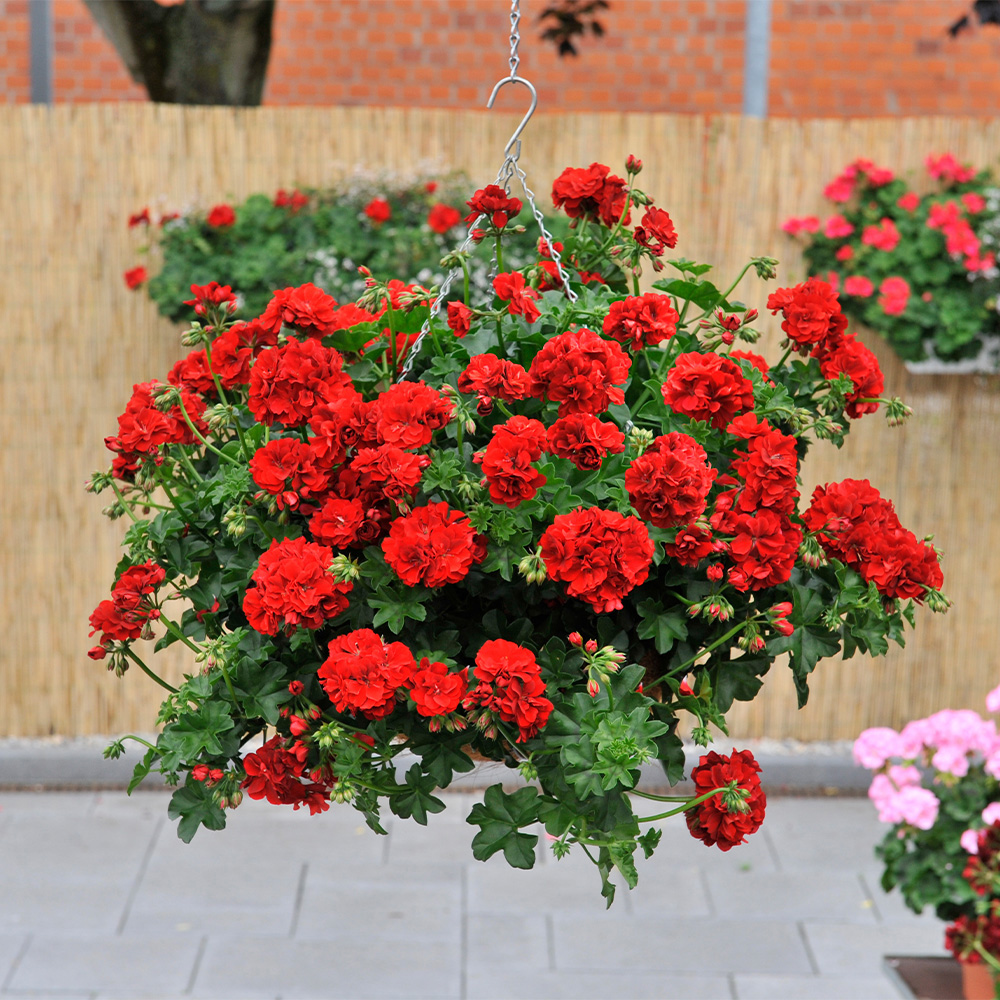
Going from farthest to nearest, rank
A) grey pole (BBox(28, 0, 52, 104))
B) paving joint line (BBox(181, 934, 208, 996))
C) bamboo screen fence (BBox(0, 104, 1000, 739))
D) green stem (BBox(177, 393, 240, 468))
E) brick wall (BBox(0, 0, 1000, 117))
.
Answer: brick wall (BBox(0, 0, 1000, 117)) < grey pole (BBox(28, 0, 52, 104)) < bamboo screen fence (BBox(0, 104, 1000, 739)) < paving joint line (BBox(181, 934, 208, 996)) < green stem (BBox(177, 393, 240, 468))

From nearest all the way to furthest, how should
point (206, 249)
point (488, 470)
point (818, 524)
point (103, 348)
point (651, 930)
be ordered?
point (488, 470) < point (818, 524) < point (651, 930) < point (206, 249) < point (103, 348)

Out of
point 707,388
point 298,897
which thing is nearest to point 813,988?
point 298,897

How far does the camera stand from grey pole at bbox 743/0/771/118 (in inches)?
147

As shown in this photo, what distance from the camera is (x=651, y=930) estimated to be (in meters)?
2.87

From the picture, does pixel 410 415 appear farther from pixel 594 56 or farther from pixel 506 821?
pixel 594 56

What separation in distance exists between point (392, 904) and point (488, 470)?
83.9 inches

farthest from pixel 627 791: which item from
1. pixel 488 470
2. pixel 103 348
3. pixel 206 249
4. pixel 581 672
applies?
pixel 103 348

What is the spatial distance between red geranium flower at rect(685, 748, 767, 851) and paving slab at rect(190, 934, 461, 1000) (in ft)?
5.36

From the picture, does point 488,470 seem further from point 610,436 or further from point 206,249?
point 206,249

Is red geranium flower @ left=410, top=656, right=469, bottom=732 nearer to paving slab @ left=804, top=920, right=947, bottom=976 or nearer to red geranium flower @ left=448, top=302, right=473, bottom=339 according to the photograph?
red geranium flower @ left=448, top=302, right=473, bottom=339

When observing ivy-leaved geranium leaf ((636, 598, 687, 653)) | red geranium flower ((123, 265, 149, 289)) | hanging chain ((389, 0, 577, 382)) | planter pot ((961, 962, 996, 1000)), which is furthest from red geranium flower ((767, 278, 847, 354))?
red geranium flower ((123, 265, 149, 289))

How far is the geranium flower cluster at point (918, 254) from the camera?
3.26m

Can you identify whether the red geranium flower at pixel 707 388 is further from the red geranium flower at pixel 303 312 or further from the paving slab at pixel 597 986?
the paving slab at pixel 597 986

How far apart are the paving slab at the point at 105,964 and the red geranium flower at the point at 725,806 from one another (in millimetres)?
1822
